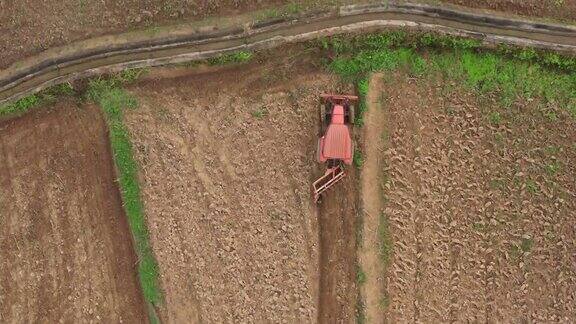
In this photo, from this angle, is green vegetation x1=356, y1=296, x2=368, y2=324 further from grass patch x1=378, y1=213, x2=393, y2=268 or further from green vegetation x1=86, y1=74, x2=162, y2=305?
green vegetation x1=86, y1=74, x2=162, y2=305

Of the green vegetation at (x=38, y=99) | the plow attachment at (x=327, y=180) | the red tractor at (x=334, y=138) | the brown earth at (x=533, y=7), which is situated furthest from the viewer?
the green vegetation at (x=38, y=99)

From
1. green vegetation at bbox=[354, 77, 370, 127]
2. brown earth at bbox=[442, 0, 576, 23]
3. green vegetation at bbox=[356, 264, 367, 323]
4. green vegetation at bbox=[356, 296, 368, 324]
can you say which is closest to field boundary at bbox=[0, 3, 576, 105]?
brown earth at bbox=[442, 0, 576, 23]

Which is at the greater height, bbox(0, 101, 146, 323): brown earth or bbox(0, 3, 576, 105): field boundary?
bbox(0, 3, 576, 105): field boundary

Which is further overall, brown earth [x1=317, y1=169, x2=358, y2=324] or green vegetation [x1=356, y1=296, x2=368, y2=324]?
brown earth [x1=317, y1=169, x2=358, y2=324]

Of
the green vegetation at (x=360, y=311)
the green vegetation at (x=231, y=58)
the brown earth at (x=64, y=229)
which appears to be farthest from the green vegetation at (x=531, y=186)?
the brown earth at (x=64, y=229)

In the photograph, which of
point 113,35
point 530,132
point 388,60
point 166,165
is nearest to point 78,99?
point 113,35

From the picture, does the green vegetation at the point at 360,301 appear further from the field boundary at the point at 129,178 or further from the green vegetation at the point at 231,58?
the green vegetation at the point at 231,58

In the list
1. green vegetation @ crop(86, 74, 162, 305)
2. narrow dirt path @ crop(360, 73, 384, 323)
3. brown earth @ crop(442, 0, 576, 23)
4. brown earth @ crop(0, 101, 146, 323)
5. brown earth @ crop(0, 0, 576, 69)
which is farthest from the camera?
brown earth @ crop(0, 0, 576, 69)
